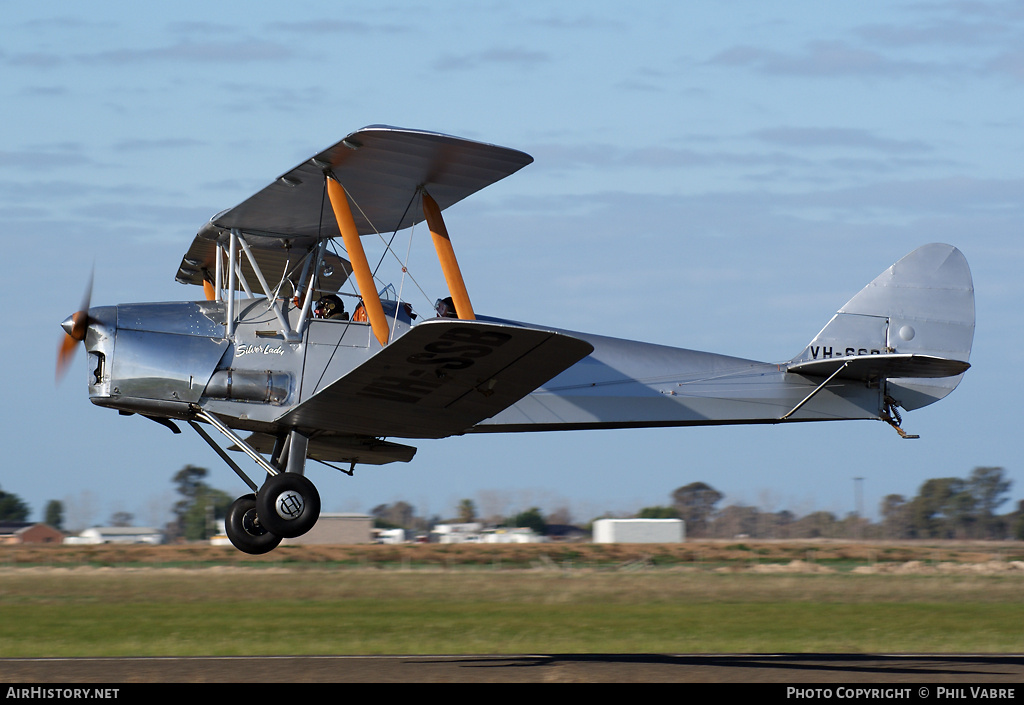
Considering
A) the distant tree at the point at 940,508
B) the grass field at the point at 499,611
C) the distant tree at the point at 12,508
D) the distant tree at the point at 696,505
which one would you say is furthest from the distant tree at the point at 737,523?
the distant tree at the point at 12,508

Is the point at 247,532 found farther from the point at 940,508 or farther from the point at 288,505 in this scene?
the point at 940,508

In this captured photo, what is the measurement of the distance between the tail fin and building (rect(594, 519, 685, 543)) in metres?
40.6

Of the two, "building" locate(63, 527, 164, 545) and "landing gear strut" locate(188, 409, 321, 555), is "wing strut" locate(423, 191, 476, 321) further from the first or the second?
"building" locate(63, 527, 164, 545)

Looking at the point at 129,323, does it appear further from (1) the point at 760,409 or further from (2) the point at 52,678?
(1) the point at 760,409

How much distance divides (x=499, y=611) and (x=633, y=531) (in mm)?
33380

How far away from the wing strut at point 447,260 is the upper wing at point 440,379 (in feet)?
3.41

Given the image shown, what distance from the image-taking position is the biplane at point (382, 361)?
30.8ft

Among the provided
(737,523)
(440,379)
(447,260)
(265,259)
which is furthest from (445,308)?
(737,523)

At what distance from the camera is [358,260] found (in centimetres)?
1002

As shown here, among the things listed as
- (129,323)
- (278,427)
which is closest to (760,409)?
(278,427)

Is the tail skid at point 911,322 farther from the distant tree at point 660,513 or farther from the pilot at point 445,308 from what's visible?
the distant tree at point 660,513

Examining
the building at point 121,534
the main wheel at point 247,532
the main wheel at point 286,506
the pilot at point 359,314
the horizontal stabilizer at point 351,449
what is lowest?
the building at point 121,534

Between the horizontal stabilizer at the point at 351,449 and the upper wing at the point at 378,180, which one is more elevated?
the upper wing at the point at 378,180

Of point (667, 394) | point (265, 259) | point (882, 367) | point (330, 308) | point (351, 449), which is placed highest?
point (265, 259)
